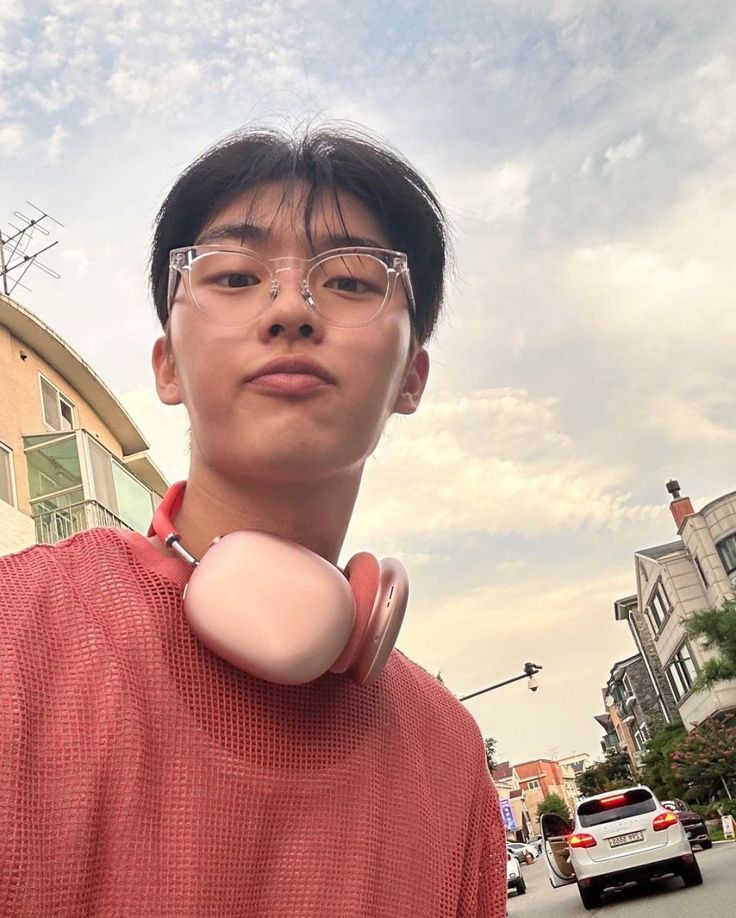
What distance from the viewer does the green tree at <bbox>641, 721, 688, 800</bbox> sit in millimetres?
35656

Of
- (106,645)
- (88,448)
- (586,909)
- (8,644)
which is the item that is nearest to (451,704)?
(106,645)

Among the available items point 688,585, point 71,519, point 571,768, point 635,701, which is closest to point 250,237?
point 71,519

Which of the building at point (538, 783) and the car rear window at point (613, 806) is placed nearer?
the car rear window at point (613, 806)

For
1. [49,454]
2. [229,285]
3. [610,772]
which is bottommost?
[610,772]

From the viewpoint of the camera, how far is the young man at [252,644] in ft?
3.30

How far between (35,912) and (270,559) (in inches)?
18.8

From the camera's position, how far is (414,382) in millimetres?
1784

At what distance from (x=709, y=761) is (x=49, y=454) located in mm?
22918

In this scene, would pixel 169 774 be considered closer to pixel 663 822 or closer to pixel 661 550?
pixel 663 822

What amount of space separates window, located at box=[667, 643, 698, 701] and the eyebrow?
41.1 m

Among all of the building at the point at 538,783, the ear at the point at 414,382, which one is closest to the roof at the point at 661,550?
the ear at the point at 414,382

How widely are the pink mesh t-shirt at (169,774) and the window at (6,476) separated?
15.1 meters

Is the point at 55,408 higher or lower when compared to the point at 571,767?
higher

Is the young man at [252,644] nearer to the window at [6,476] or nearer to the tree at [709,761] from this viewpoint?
the window at [6,476]
